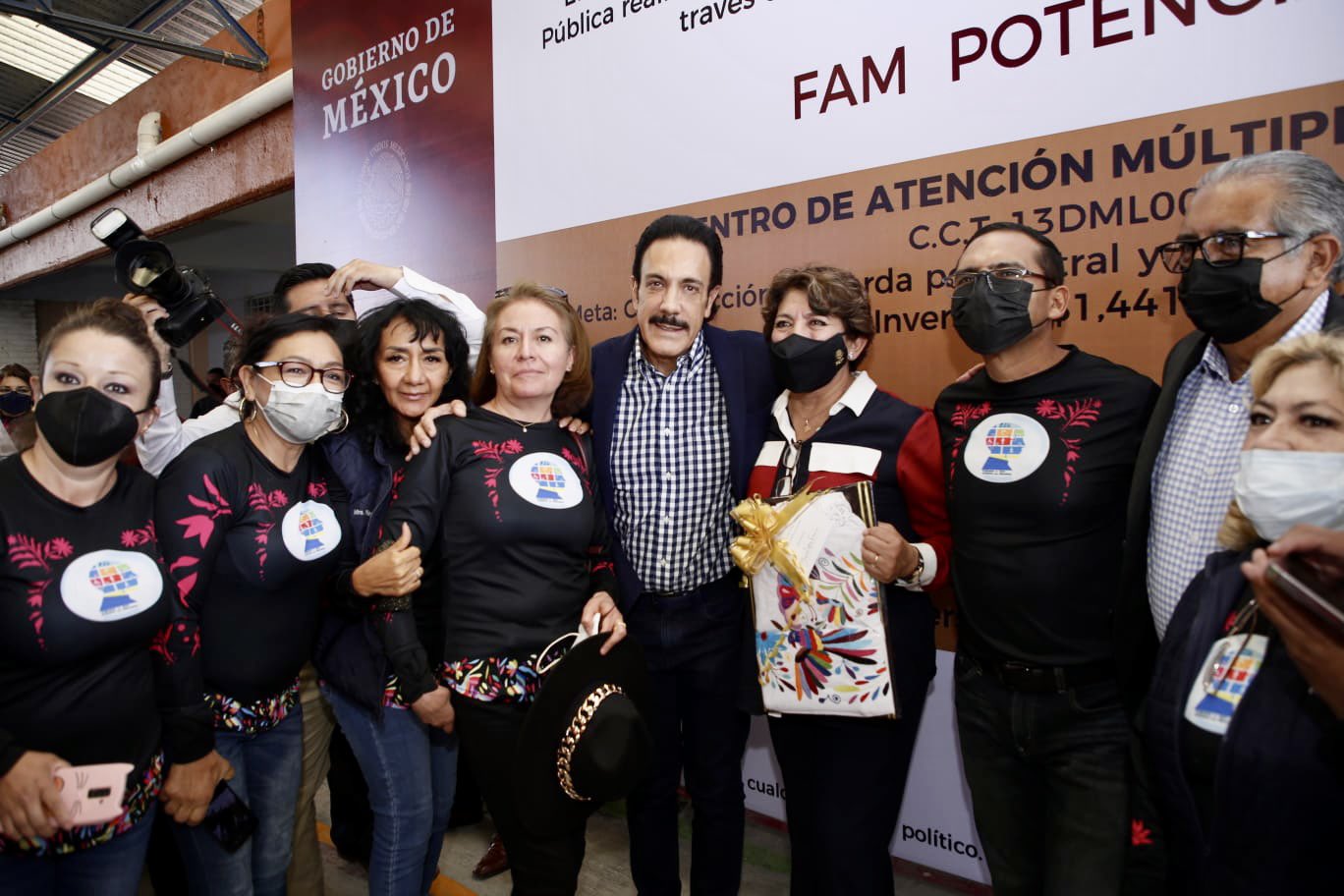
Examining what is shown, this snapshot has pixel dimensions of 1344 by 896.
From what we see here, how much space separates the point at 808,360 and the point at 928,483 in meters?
0.42

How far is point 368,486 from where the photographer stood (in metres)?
2.05

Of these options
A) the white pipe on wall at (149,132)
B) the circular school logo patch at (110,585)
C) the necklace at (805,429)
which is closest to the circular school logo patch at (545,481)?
the necklace at (805,429)

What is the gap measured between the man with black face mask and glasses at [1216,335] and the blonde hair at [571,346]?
1.34 meters

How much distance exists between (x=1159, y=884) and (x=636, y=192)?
2.75m

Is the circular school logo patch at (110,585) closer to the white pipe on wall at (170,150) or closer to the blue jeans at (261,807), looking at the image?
the blue jeans at (261,807)

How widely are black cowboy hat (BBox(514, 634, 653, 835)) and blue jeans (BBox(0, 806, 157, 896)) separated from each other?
771 millimetres

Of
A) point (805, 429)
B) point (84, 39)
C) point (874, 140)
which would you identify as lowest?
point (805, 429)

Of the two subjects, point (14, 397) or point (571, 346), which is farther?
point (14, 397)

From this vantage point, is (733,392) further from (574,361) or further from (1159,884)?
(1159,884)

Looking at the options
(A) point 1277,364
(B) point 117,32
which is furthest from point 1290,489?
(B) point 117,32

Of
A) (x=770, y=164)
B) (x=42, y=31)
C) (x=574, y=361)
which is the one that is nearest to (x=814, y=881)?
(x=574, y=361)

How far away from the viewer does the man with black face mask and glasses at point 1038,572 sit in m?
1.62

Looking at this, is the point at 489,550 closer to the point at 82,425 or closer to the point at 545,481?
the point at 545,481

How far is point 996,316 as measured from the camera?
1.72 meters
